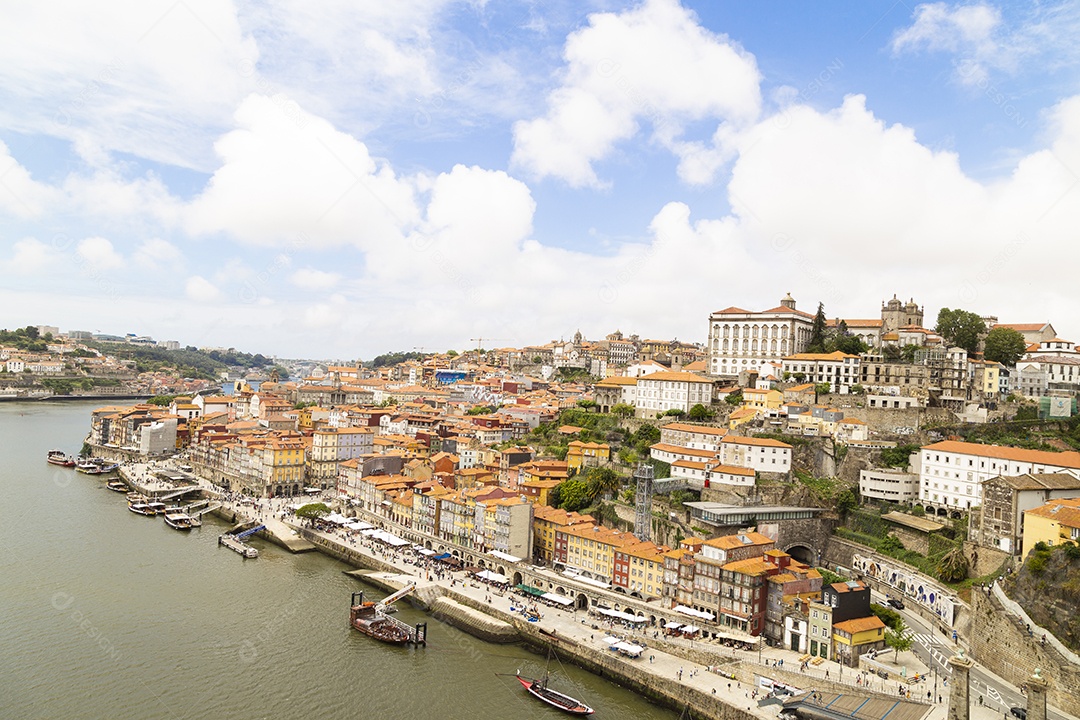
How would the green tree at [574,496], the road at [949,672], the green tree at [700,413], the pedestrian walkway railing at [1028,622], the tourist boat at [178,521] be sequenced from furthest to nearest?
1. the green tree at [700,413]
2. the tourist boat at [178,521]
3. the green tree at [574,496]
4. the road at [949,672]
5. the pedestrian walkway railing at [1028,622]

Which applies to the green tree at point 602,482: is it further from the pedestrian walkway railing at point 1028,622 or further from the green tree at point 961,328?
the green tree at point 961,328

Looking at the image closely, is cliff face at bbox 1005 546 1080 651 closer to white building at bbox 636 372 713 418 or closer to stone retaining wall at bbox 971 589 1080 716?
stone retaining wall at bbox 971 589 1080 716

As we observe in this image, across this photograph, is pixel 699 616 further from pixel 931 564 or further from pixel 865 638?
pixel 931 564

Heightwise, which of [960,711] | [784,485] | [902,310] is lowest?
[960,711]

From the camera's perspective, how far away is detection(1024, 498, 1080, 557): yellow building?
21864 millimetres

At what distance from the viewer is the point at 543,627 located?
24750 mm

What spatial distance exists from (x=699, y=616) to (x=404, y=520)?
17.2 metres

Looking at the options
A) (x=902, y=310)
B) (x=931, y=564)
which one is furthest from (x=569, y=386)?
(x=931, y=564)

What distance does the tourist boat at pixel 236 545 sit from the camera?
107 feet

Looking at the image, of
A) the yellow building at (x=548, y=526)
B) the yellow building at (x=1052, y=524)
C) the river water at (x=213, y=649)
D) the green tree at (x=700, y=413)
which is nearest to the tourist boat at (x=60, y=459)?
the river water at (x=213, y=649)

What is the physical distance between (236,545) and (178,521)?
224 inches

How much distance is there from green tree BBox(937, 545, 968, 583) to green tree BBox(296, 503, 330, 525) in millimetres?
28118

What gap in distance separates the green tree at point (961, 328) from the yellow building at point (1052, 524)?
2593 cm

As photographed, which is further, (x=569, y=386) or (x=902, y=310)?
(x=569, y=386)
